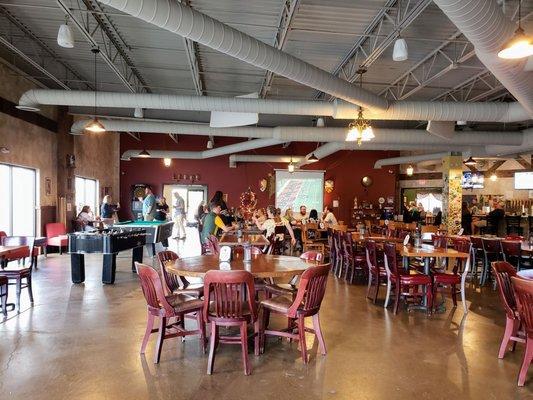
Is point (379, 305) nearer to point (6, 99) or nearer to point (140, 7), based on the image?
point (140, 7)

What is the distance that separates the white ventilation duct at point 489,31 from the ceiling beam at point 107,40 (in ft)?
16.3

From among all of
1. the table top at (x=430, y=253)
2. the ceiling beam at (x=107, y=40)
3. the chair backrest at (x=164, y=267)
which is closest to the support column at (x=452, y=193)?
the table top at (x=430, y=253)

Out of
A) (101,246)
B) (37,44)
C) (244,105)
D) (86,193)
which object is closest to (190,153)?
(86,193)

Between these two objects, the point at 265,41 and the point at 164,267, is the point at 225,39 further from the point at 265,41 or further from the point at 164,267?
the point at 164,267

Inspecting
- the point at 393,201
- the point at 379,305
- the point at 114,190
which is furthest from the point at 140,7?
the point at 393,201

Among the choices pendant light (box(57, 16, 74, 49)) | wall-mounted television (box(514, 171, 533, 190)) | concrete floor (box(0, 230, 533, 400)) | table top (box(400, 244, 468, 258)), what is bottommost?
concrete floor (box(0, 230, 533, 400))

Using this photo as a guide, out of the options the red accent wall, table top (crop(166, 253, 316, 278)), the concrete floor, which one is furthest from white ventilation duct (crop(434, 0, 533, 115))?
the red accent wall

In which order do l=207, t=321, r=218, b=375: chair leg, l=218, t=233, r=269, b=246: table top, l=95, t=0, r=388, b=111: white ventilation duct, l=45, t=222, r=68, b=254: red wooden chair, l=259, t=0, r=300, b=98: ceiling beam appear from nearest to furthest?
1. l=207, t=321, r=218, b=375: chair leg
2. l=95, t=0, r=388, b=111: white ventilation duct
3. l=259, t=0, r=300, b=98: ceiling beam
4. l=218, t=233, r=269, b=246: table top
5. l=45, t=222, r=68, b=254: red wooden chair

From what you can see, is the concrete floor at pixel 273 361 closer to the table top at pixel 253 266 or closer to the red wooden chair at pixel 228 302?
the red wooden chair at pixel 228 302

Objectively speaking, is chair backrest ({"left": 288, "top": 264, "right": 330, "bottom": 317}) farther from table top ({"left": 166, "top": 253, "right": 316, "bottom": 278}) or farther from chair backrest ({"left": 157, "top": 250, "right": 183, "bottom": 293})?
chair backrest ({"left": 157, "top": 250, "right": 183, "bottom": 293})

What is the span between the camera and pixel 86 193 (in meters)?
14.1

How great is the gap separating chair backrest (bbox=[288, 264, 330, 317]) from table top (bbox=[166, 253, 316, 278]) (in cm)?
22

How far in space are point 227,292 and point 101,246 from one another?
13.8ft

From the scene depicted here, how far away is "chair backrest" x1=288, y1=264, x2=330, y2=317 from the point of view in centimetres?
371
